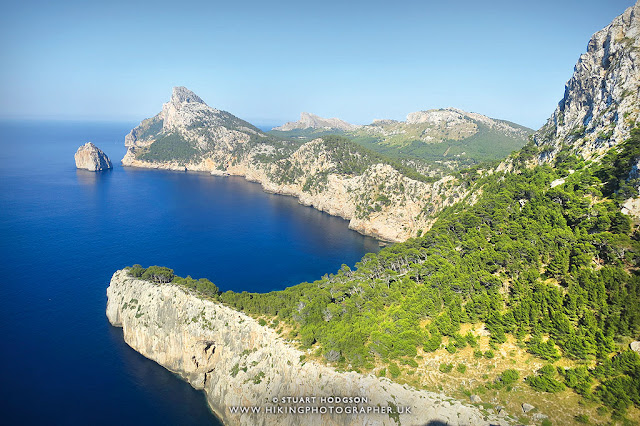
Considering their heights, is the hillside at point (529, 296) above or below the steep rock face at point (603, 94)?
below

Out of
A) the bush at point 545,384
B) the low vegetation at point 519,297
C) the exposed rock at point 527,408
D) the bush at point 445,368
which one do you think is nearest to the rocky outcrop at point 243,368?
the exposed rock at point 527,408

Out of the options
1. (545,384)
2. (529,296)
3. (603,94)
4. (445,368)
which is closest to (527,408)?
(545,384)

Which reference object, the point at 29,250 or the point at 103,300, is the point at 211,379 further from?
the point at 29,250

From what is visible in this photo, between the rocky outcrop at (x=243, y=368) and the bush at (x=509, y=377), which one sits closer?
the bush at (x=509, y=377)

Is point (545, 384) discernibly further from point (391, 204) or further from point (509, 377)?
point (391, 204)

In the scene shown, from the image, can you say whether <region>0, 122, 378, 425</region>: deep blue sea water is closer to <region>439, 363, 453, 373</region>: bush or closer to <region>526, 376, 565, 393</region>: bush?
<region>439, 363, 453, 373</region>: bush

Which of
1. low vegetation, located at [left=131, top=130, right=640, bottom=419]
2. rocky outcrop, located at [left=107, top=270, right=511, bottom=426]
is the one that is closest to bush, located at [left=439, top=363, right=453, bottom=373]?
low vegetation, located at [left=131, top=130, right=640, bottom=419]

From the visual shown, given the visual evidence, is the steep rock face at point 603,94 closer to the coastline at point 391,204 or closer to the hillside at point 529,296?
the hillside at point 529,296
